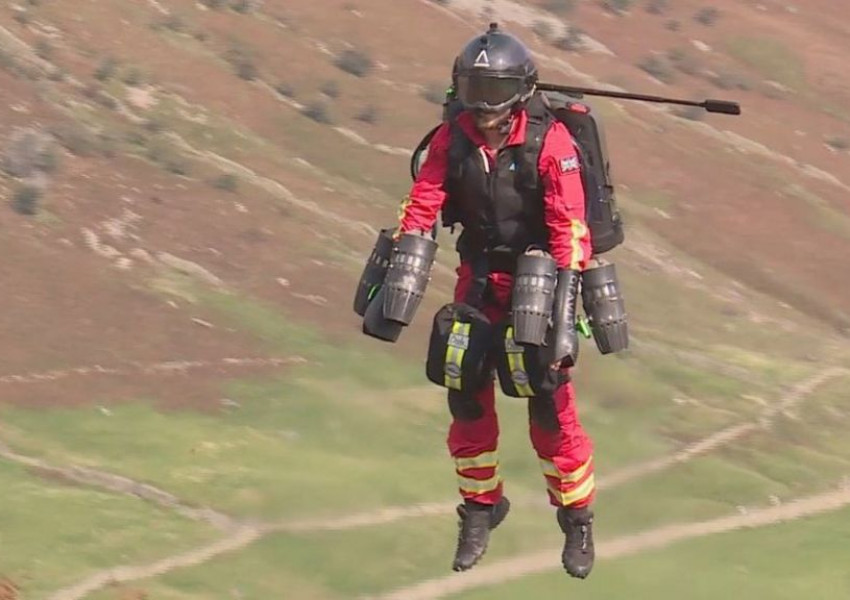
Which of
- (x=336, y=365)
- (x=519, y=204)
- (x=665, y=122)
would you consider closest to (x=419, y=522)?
(x=336, y=365)

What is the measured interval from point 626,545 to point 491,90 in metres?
19.5

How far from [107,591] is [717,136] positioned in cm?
3241

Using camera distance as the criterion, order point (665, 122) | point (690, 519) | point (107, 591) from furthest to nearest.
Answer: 1. point (665, 122)
2. point (690, 519)
3. point (107, 591)

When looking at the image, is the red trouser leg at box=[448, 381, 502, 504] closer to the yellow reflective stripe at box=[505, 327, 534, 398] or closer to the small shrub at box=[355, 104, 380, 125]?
the yellow reflective stripe at box=[505, 327, 534, 398]

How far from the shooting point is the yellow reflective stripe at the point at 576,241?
10.3 meters

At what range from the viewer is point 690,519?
30375mm

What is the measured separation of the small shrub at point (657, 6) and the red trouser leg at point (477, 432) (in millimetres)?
49916

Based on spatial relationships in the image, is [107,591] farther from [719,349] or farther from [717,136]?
[717,136]

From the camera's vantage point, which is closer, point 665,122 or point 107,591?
point 107,591

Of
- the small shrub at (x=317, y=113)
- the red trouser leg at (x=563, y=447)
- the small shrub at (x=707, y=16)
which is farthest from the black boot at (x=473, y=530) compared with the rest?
the small shrub at (x=707, y=16)

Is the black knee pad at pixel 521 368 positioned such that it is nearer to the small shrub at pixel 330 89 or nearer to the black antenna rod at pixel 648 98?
the black antenna rod at pixel 648 98

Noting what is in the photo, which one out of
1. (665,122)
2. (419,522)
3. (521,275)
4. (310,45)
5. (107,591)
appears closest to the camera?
(521,275)

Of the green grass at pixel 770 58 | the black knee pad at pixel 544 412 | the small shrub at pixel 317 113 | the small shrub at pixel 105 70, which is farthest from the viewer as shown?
the green grass at pixel 770 58

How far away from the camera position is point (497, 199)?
10492mm
